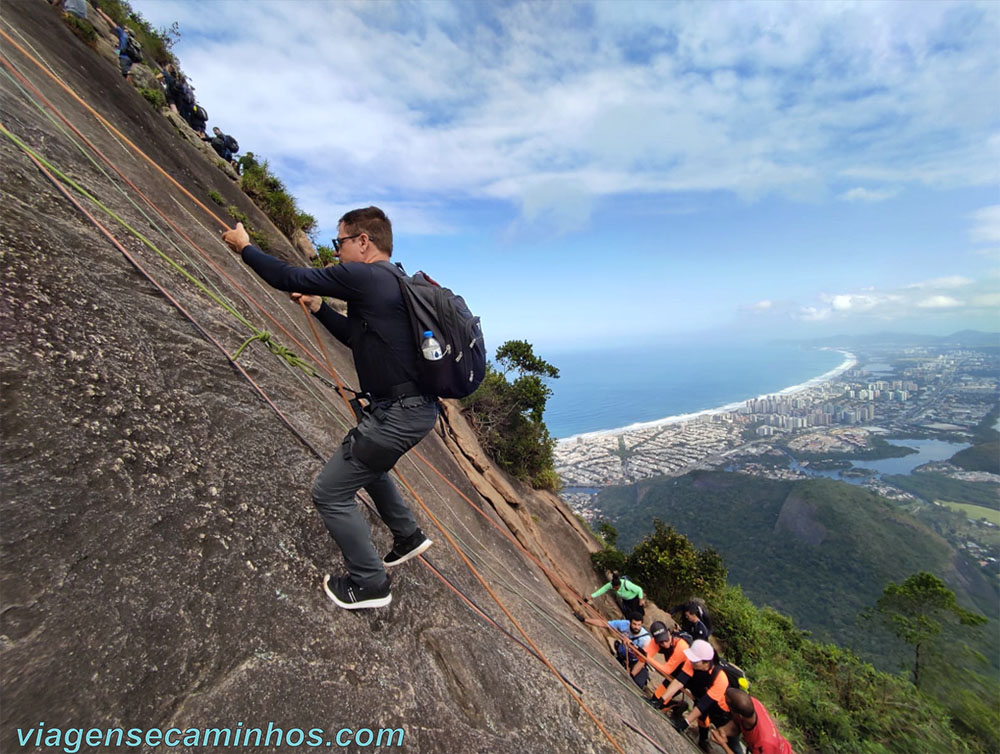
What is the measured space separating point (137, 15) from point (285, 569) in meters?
23.1

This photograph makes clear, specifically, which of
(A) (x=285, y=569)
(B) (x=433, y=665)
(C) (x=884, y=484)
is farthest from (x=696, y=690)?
(C) (x=884, y=484)

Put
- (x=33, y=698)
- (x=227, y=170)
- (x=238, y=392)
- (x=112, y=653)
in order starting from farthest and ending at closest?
(x=227, y=170)
(x=238, y=392)
(x=112, y=653)
(x=33, y=698)

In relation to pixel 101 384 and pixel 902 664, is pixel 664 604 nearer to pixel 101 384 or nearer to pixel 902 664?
pixel 902 664

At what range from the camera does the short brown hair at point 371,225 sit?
3.07 metres

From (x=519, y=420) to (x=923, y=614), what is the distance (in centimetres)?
2057

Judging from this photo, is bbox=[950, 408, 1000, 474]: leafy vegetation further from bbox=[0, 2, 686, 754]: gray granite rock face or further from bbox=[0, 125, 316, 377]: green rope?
bbox=[0, 125, 316, 377]: green rope

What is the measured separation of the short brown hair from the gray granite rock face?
192 cm

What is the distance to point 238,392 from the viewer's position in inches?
153

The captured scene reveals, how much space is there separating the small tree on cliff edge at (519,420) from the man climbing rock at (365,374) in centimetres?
1450

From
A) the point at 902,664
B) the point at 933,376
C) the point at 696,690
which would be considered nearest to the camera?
the point at 696,690

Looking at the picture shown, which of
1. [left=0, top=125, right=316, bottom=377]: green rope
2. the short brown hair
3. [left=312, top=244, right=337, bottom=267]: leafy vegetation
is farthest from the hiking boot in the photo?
[left=312, top=244, right=337, bottom=267]: leafy vegetation

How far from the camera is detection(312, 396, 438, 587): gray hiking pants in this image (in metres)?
2.95

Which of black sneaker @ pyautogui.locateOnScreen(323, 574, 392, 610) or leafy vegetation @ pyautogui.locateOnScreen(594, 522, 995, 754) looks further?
leafy vegetation @ pyautogui.locateOnScreen(594, 522, 995, 754)

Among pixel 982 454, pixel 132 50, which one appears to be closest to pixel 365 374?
pixel 132 50
